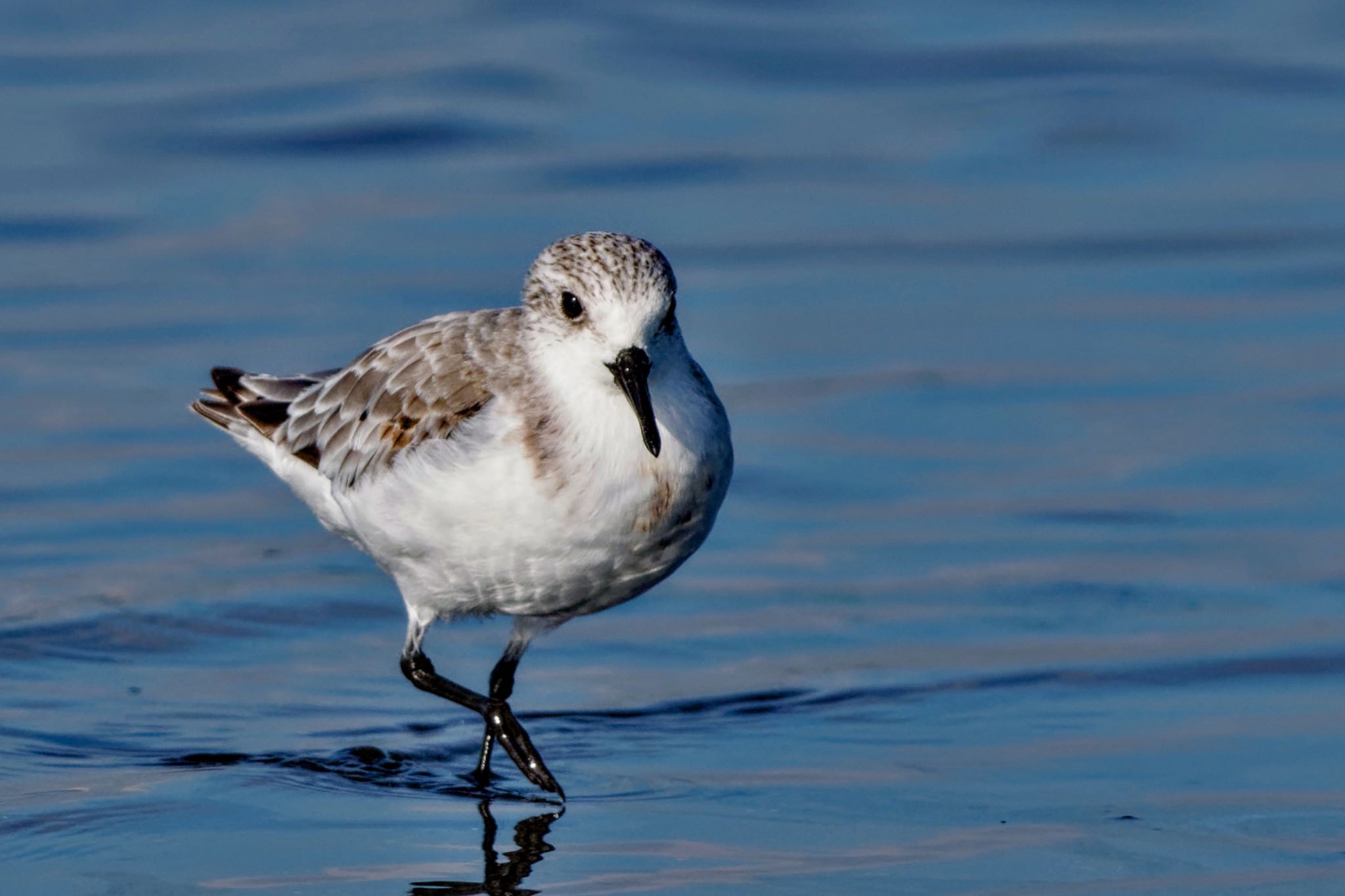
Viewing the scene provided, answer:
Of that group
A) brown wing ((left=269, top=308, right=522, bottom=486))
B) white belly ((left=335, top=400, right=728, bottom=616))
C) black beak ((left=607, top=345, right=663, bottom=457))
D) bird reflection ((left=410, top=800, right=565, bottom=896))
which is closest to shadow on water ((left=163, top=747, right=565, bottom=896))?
bird reflection ((left=410, top=800, right=565, bottom=896))

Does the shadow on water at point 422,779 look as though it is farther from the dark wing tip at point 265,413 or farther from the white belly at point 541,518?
the dark wing tip at point 265,413

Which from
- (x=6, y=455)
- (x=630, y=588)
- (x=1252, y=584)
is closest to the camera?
(x=630, y=588)

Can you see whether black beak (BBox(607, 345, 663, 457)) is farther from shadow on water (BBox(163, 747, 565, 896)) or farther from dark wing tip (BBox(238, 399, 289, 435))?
dark wing tip (BBox(238, 399, 289, 435))

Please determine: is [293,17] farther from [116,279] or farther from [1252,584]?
[1252,584]

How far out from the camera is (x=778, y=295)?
12.4 metres

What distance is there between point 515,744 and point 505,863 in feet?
3.01

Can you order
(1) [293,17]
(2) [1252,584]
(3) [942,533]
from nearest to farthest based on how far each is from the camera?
(2) [1252,584] → (3) [942,533] → (1) [293,17]

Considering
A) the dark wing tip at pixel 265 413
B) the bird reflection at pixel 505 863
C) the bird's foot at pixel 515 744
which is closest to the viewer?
the bird reflection at pixel 505 863

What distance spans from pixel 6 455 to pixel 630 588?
4.48 meters

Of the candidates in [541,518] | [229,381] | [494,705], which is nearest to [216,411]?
[229,381]

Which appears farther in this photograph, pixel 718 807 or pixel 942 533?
pixel 942 533

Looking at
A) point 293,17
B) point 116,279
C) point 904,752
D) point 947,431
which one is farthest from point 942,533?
point 293,17

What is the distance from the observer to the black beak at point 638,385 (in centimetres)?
634

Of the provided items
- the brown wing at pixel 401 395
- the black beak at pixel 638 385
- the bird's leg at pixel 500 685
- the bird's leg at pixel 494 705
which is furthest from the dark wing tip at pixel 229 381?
the black beak at pixel 638 385
